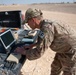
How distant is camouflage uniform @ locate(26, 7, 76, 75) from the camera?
10.00 feet

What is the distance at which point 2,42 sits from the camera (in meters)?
3.25

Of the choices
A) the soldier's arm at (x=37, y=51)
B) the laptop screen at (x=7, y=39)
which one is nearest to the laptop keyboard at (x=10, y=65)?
the soldier's arm at (x=37, y=51)

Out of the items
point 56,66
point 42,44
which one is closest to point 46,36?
point 42,44

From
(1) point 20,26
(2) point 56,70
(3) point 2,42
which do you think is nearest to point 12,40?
(3) point 2,42

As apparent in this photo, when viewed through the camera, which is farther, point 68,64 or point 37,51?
point 68,64

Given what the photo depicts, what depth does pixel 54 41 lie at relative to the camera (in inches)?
131

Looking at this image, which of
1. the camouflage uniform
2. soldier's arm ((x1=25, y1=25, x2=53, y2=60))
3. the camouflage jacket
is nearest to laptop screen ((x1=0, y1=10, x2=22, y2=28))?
the camouflage uniform

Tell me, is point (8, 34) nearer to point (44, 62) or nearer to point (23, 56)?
point (23, 56)

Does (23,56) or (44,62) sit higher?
(23,56)

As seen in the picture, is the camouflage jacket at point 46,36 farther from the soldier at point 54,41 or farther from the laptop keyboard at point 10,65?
the laptop keyboard at point 10,65

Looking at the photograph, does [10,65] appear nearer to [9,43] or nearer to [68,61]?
[9,43]

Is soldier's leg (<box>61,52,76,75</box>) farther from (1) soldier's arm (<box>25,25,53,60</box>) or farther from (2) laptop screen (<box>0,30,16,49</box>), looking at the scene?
(2) laptop screen (<box>0,30,16,49</box>)

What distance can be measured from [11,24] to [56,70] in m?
1.80

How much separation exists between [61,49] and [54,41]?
0.23 metres
